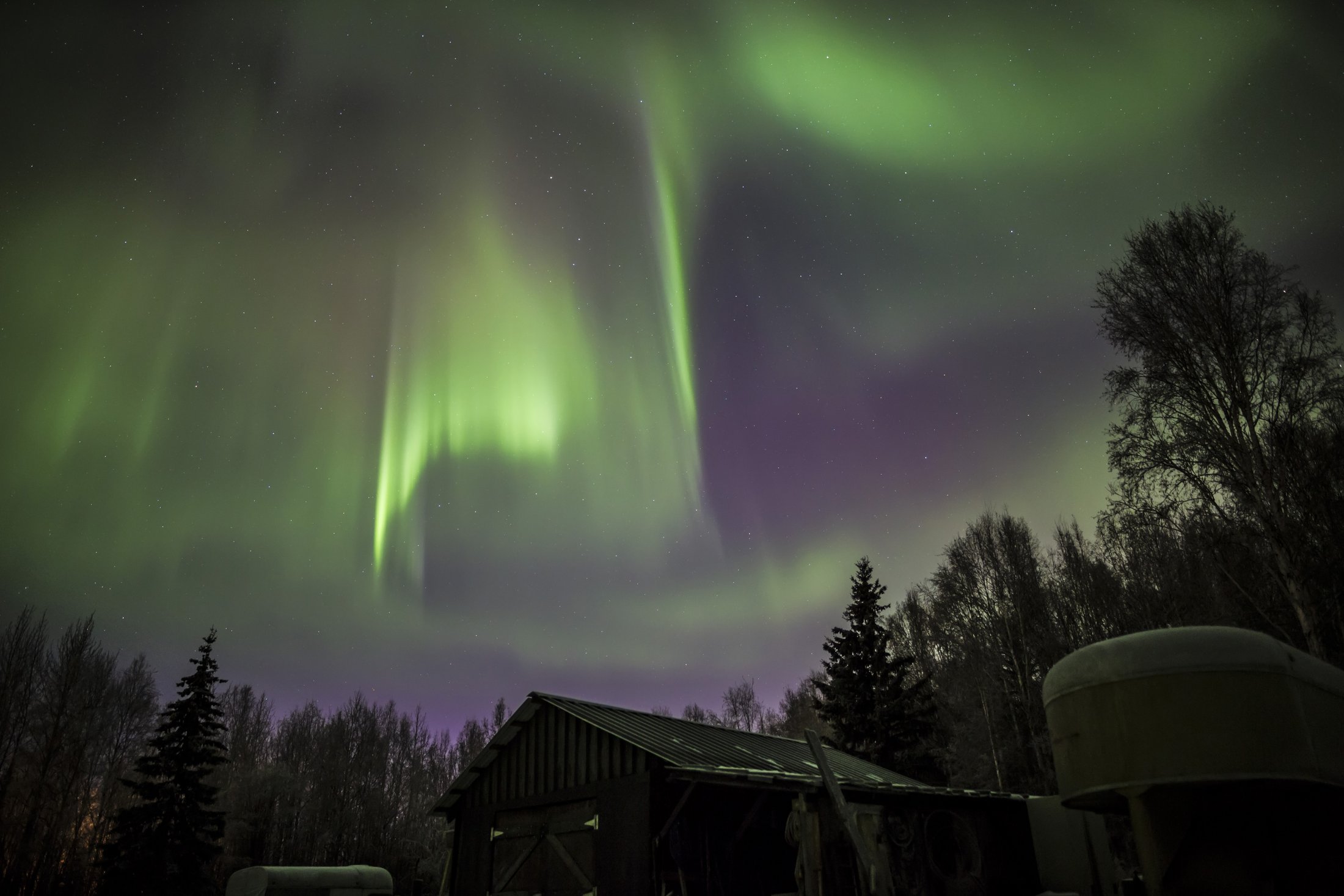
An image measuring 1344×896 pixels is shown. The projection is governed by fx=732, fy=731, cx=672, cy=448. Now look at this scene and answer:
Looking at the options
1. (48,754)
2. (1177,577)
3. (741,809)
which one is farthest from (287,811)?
(1177,577)

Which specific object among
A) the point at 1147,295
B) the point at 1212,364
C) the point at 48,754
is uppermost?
the point at 1147,295

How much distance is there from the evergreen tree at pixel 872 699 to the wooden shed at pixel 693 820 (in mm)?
14194

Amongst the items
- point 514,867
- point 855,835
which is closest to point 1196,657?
point 855,835

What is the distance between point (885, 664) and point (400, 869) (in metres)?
38.7

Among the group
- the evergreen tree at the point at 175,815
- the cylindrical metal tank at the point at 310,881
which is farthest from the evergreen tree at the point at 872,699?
the evergreen tree at the point at 175,815

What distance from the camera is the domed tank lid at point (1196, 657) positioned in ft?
35.1

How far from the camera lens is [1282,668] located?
10.7 m

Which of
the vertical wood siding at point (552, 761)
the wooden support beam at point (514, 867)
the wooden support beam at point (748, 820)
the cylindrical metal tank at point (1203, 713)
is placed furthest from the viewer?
the wooden support beam at point (514, 867)

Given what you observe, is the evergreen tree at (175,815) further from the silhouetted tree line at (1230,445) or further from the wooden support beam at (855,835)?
the silhouetted tree line at (1230,445)

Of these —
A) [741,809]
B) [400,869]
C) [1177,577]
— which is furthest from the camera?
[400,869]

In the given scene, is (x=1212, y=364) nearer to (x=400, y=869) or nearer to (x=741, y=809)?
(x=741, y=809)

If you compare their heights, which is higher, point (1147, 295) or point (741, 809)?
point (1147, 295)

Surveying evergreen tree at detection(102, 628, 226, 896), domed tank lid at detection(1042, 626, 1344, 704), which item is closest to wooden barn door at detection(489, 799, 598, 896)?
domed tank lid at detection(1042, 626, 1344, 704)

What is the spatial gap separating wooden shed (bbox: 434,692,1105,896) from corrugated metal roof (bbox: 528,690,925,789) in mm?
58
